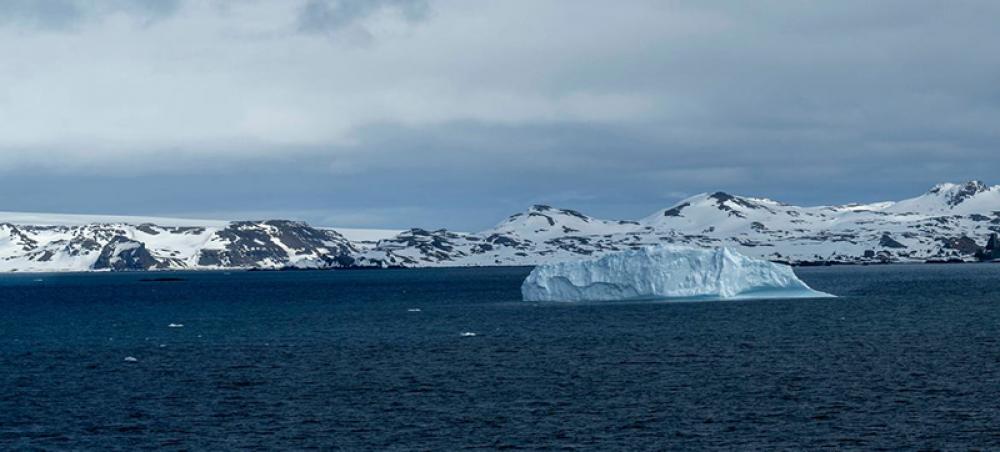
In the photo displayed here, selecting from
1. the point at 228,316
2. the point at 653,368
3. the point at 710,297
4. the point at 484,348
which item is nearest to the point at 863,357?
the point at 653,368

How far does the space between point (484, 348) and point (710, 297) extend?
52.4 m

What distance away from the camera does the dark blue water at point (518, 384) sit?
36094 mm

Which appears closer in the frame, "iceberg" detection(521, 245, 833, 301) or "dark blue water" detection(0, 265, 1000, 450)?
"dark blue water" detection(0, 265, 1000, 450)

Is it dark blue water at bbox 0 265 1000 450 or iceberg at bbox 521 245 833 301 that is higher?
iceberg at bbox 521 245 833 301

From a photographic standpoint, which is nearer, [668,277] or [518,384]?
[518,384]

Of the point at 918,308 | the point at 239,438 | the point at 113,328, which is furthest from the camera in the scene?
the point at 918,308

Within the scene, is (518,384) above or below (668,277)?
below

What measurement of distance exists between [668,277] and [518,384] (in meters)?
64.4

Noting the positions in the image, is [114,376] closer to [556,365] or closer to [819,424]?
[556,365]

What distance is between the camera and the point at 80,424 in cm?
3941

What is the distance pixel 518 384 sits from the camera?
47875mm

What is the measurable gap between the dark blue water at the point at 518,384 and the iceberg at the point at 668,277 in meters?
18.3

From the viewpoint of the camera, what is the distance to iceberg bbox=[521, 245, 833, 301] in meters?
108

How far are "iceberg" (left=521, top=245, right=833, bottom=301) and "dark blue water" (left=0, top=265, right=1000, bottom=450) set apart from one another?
18.3 meters
